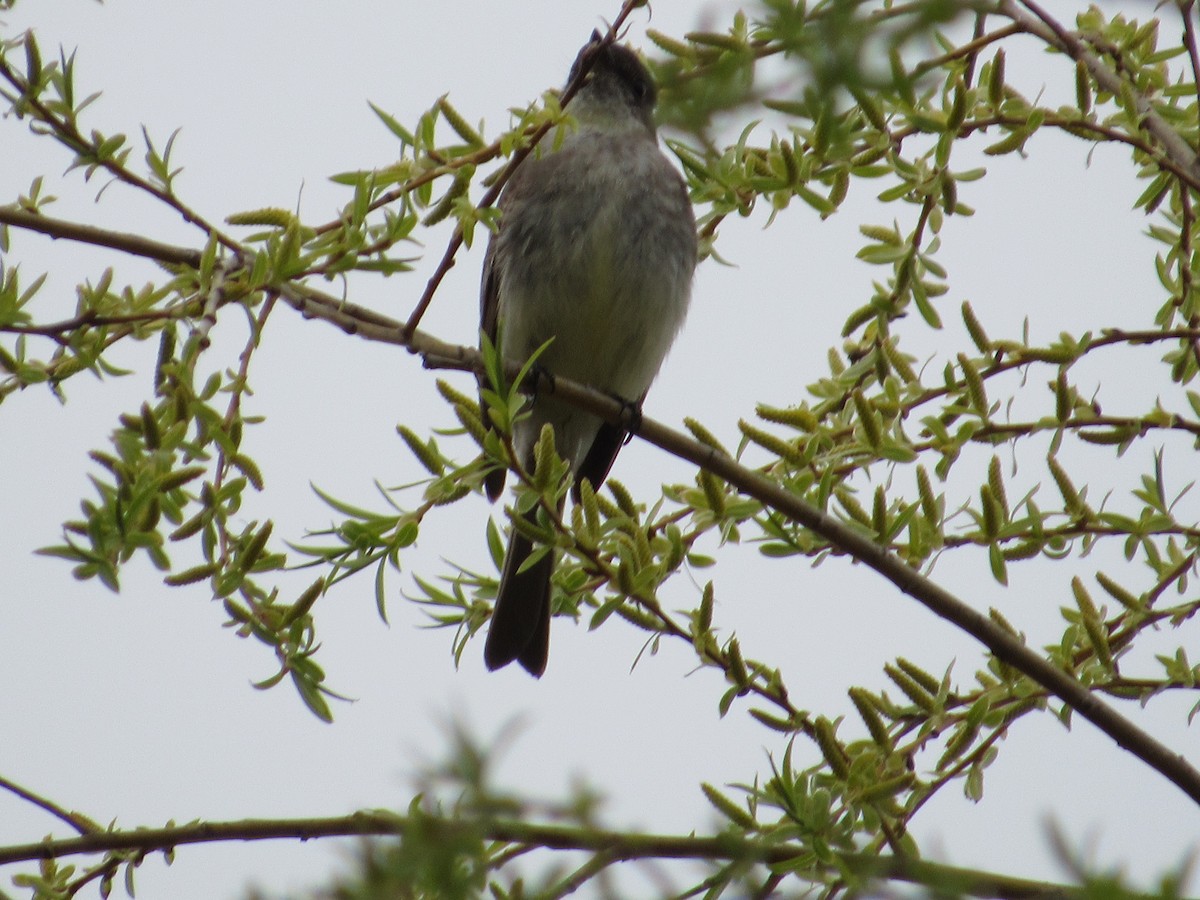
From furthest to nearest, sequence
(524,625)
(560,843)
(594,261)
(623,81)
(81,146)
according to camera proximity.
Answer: (623,81), (594,261), (524,625), (81,146), (560,843)

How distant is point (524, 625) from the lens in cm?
397

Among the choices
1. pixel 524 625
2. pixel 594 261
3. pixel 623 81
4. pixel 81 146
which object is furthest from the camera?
pixel 623 81

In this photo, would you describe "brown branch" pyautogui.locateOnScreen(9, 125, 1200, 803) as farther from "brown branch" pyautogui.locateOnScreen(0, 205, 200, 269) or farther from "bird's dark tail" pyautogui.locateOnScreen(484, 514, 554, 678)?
"bird's dark tail" pyautogui.locateOnScreen(484, 514, 554, 678)

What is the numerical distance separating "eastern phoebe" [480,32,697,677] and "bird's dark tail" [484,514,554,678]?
52 cm

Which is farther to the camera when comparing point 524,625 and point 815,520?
point 524,625

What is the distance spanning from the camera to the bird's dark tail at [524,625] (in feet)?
12.1

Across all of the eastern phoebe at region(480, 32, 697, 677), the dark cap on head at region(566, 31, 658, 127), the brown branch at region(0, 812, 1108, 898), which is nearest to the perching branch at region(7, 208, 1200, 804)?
the brown branch at region(0, 812, 1108, 898)

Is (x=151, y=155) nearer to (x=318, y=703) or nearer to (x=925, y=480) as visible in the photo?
(x=318, y=703)

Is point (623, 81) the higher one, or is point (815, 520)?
point (623, 81)

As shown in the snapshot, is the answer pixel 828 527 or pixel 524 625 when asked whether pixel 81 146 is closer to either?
pixel 828 527

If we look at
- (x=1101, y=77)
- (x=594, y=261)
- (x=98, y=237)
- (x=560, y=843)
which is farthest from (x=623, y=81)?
(x=560, y=843)

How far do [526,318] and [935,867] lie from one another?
3916 millimetres

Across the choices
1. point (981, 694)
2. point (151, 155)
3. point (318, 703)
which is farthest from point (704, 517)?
point (151, 155)

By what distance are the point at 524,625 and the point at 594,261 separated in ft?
4.94
